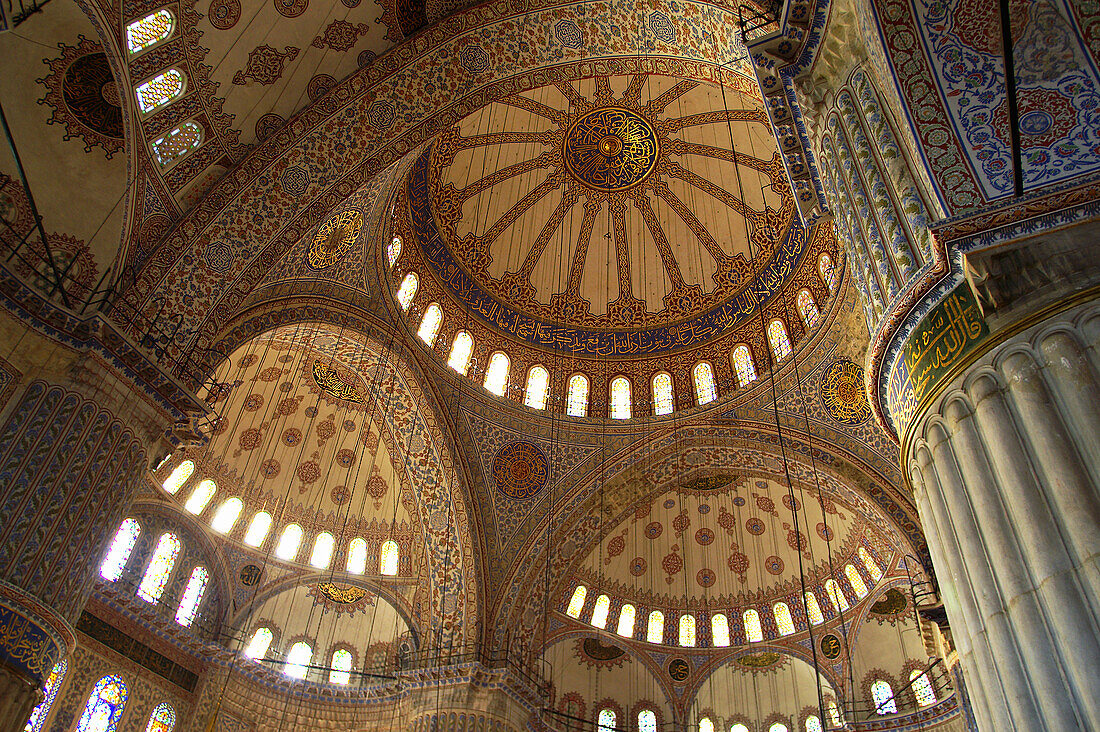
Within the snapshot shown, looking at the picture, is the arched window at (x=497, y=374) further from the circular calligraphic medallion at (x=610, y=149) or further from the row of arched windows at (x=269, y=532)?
the row of arched windows at (x=269, y=532)

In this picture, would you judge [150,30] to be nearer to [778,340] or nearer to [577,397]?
[577,397]

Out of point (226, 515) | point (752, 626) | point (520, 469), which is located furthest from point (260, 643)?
point (752, 626)

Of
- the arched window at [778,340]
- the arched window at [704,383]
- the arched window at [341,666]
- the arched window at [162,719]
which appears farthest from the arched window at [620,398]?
the arched window at [162,719]

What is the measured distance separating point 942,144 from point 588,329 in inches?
381

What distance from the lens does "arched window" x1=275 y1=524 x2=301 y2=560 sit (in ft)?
45.3

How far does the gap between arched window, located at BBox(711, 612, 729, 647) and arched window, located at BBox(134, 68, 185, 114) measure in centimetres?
1267

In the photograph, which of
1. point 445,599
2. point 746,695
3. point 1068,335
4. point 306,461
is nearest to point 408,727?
point 445,599

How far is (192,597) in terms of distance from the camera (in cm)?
1245

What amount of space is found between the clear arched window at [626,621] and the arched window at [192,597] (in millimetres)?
7454

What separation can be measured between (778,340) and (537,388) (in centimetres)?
417

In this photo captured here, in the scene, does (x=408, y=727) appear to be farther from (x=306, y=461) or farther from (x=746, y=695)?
(x=746, y=695)

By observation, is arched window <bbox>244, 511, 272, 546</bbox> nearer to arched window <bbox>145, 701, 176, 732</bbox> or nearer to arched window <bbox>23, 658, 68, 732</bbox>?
arched window <bbox>145, 701, 176, 732</bbox>

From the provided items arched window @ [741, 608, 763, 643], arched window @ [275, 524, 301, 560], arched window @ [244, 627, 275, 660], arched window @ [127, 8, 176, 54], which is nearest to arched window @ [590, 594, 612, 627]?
arched window @ [741, 608, 763, 643]

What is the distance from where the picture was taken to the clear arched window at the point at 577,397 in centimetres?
1362
